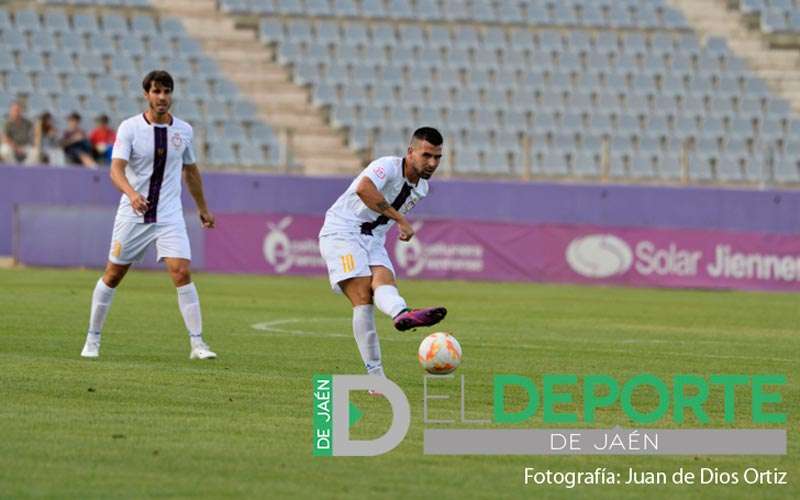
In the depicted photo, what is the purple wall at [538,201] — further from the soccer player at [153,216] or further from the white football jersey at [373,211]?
the white football jersey at [373,211]

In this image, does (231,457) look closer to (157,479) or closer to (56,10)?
(157,479)

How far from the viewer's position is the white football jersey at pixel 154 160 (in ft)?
45.1

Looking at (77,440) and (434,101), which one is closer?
(77,440)

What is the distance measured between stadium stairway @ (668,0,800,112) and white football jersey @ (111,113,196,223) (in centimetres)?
2703

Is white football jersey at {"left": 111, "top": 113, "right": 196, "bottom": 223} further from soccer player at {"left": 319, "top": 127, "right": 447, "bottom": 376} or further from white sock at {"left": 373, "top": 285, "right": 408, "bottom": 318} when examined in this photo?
white sock at {"left": 373, "top": 285, "right": 408, "bottom": 318}

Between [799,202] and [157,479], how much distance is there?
24.7 metres

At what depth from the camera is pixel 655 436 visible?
1001 cm

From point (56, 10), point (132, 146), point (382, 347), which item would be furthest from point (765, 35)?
point (132, 146)

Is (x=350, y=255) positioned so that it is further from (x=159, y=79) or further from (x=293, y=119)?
(x=293, y=119)

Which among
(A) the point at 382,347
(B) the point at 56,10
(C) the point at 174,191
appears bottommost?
(A) the point at 382,347

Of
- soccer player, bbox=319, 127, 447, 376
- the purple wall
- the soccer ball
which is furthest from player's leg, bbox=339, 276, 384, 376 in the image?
the purple wall

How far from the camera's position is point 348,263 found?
12141 millimetres

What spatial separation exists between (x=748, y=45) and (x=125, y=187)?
29.2 meters

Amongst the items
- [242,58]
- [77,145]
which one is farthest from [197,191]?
[242,58]
